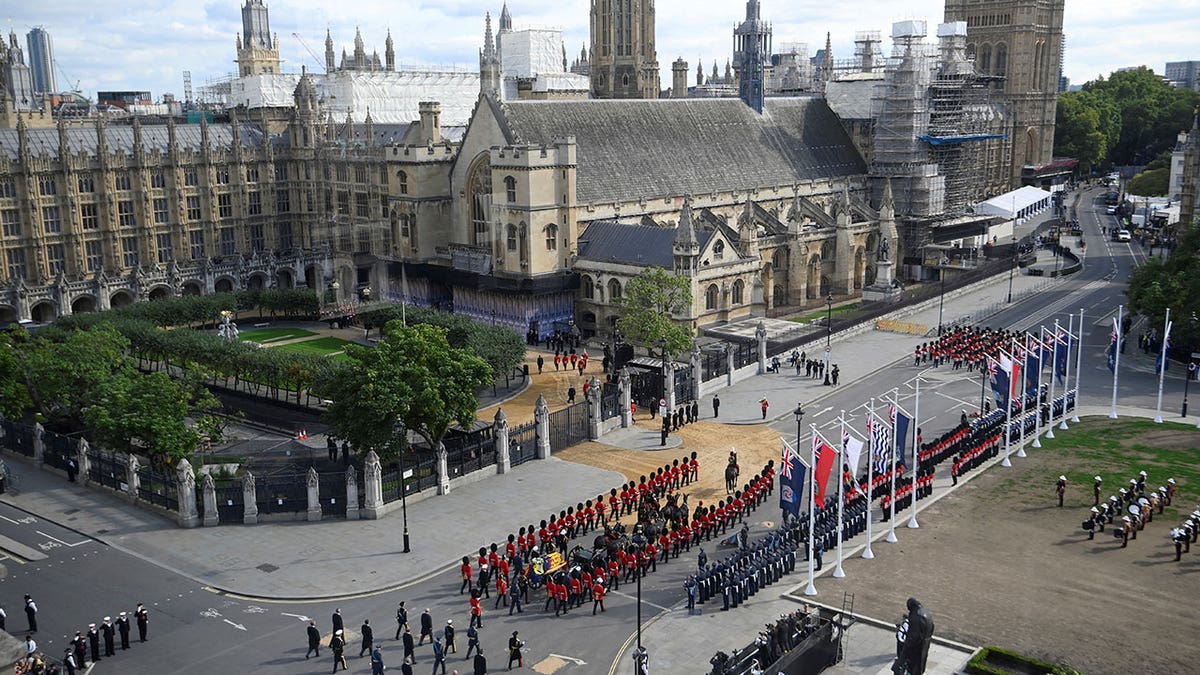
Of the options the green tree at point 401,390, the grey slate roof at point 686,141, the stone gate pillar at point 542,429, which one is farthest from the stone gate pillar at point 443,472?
the grey slate roof at point 686,141

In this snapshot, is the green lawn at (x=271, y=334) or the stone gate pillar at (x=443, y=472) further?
the green lawn at (x=271, y=334)

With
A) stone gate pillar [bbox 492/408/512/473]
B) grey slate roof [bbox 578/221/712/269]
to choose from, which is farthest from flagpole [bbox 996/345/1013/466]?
grey slate roof [bbox 578/221/712/269]

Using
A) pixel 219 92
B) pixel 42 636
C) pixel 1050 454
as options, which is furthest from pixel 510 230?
pixel 219 92

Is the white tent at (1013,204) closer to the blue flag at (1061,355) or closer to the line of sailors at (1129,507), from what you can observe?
the blue flag at (1061,355)

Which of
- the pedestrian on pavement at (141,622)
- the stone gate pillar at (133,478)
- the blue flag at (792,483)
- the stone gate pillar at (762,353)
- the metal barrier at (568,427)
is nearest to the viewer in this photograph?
the pedestrian on pavement at (141,622)

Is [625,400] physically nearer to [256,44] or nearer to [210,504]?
[210,504]

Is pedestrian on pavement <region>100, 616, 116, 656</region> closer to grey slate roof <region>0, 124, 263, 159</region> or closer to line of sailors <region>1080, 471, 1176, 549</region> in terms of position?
line of sailors <region>1080, 471, 1176, 549</region>

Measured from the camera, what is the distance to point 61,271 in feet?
266

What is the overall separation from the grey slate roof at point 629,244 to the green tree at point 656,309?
Answer: 453 centimetres

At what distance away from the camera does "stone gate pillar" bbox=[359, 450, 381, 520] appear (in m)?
42.2

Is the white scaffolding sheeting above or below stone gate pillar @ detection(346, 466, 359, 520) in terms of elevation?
above

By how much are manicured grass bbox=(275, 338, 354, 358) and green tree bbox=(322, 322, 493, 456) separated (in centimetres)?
2544

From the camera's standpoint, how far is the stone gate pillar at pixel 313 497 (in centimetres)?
4178

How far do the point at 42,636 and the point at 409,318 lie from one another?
36.8 meters
